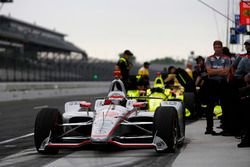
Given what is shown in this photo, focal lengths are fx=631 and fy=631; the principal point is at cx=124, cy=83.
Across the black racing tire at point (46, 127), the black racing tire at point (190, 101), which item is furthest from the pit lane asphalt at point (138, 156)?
the black racing tire at point (190, 101)

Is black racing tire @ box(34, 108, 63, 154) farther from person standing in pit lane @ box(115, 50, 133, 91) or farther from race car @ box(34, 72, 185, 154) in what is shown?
person standing in pit lane @ box(115, 50, 133, 91)

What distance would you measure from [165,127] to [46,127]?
1.53 metres

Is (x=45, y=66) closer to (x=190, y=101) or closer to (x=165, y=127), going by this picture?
(x=190, y=101)

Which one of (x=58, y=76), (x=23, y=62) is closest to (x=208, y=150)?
(x=23, y=62)

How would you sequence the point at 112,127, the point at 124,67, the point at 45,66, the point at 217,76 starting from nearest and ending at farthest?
1. the point at 112,127
2. the point at 217,76
3. the point at 124,67
4. the point at 45,66

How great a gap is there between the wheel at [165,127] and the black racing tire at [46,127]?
133cm

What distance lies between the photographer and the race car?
7.84 meters

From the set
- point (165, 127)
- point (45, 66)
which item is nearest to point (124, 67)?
point (165, 127)

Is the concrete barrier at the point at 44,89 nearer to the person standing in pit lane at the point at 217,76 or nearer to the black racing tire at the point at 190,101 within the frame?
the black racing tire at the point at 190,101

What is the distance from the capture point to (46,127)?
26.6ft

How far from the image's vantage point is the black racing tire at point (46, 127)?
26.6ft

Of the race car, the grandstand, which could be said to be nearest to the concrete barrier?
the grandstand

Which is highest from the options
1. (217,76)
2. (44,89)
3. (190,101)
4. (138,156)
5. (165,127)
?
(217,76)

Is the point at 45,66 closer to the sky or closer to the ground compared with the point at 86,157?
→ closer to the sky
